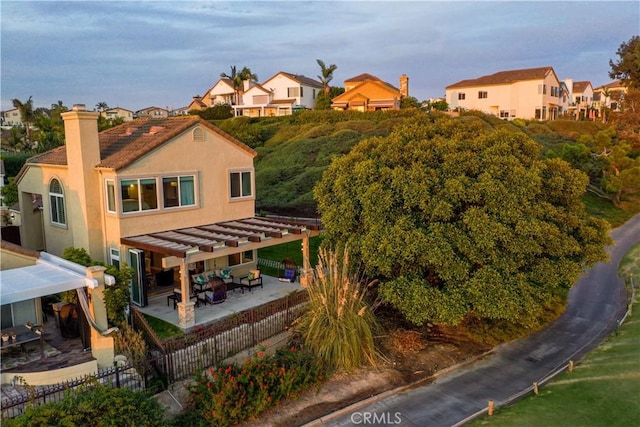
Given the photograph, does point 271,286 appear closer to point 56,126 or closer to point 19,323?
point 19,323

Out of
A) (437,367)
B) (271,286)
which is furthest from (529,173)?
(271,286)

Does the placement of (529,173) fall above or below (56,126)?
below

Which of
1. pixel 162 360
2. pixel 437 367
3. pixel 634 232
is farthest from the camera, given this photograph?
pixel 634 232

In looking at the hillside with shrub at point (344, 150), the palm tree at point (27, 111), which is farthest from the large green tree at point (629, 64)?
the palm tree at point (27, 111)

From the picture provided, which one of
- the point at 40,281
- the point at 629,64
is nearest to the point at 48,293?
the point at 40,281

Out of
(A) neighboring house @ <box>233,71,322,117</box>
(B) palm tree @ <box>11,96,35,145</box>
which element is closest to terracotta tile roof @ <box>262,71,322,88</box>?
(A) neighboring house @ <box>233,71,322,117</box>

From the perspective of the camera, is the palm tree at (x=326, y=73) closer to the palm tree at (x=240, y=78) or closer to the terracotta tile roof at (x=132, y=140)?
the palm tree at (x=240, y=78)
